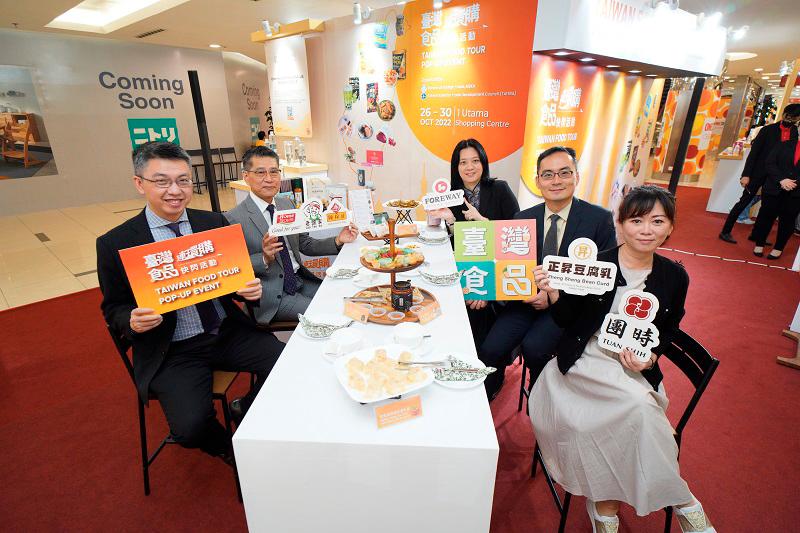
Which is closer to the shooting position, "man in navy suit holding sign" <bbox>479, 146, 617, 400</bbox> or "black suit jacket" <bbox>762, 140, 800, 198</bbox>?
"man in navy suit holding sign" <bbox>479, 146, 617, 400</bbox>

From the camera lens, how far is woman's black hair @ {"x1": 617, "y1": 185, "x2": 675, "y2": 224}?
60.8 inches

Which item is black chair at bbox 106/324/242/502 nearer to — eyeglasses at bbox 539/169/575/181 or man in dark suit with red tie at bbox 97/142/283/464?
man in dark suit with red tie at bbox 97/142/283/464

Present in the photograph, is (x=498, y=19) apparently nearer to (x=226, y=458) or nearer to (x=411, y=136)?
(x=411, y=136)

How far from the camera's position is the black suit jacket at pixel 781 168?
4789 mm

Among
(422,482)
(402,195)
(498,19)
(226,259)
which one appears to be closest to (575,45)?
(498,19)

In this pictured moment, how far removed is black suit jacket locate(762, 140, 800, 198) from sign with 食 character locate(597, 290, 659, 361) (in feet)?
17.3

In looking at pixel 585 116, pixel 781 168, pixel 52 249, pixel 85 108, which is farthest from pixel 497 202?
pixel 85 108

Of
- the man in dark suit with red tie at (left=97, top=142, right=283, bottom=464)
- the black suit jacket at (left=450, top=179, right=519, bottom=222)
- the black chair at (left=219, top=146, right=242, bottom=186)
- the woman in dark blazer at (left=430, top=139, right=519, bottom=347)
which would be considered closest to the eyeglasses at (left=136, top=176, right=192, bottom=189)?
the man in dark suit with red tie at (left=97, top=142, right=283, bottom=464)

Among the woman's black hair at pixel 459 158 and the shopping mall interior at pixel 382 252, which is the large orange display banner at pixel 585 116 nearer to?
the shopping mall interior at pixel 382 252

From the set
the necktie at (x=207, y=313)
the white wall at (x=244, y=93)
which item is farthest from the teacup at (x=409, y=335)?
the white wall at (x=244, y=93)

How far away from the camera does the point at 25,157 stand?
279 inches

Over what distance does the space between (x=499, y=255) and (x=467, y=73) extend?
2952 mm

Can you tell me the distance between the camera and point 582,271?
1490 mm

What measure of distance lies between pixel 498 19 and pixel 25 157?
8413 millimetres
